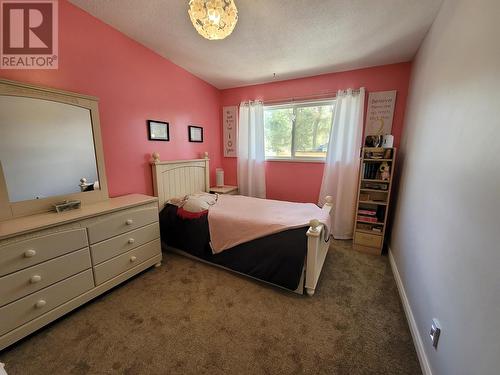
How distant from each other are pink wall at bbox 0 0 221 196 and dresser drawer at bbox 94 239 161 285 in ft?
2.25

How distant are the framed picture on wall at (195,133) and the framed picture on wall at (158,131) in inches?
17.6

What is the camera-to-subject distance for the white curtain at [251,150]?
3.43 meters

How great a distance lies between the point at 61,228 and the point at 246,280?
5.31 ft

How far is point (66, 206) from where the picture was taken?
171cm

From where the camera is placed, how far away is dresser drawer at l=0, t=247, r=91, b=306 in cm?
127

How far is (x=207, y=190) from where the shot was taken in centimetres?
340

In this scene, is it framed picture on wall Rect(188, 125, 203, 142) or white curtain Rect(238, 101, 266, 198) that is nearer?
framed picture on wall Rect(188, 125, 203, 142)

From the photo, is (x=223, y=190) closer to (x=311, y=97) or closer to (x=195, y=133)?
(x=195, y=133)

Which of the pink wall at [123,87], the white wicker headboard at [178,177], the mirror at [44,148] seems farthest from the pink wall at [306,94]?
the mirror at [44,148]

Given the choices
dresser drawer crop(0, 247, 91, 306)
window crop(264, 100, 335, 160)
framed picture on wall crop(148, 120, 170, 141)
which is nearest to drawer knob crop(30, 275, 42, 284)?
dresser drawer crop(0, 247, 91, 306)

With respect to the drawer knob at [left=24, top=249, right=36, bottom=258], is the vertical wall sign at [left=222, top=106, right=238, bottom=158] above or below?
above

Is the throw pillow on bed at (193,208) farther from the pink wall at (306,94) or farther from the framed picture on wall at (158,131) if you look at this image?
the pink wall at (306,94)

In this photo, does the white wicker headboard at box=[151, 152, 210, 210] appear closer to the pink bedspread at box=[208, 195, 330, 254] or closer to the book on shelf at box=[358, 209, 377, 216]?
the pink bedspread at box=[208, 195, 330, 254]

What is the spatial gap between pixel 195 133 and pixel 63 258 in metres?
2.27
